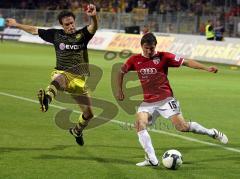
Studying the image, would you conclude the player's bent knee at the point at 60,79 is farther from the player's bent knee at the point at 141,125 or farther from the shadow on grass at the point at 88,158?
the player's bent knee at the point at 141,125

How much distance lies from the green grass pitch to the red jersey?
103 cm

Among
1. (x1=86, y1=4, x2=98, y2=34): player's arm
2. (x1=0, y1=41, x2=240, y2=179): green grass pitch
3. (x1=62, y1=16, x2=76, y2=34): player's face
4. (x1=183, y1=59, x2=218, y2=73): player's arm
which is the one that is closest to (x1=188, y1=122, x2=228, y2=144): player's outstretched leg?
(x1=0, y1=41, x2=240, y2=179): green grass pitch

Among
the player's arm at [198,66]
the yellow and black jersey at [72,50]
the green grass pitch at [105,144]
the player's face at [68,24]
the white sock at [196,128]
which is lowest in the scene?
the green grass pitch at [105,144]

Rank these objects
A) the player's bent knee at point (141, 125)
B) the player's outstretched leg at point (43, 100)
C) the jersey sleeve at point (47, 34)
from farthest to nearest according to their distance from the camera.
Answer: the jersey sleeve at point (47, 34) < the player's outstretched leg at point (43, 100) < the player's bent knee at point (141, 125)

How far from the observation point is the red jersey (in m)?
9.73

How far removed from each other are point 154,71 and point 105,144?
204 centimetres

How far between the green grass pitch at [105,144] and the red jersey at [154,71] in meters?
1.03

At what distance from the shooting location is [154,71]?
9.74 metres

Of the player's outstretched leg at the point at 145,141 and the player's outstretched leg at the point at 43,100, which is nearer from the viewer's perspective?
the player's outstretched leg at the point at 145,141

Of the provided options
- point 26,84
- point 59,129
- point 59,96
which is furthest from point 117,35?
point 59,129

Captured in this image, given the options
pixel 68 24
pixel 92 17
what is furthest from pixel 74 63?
pixel 92 17

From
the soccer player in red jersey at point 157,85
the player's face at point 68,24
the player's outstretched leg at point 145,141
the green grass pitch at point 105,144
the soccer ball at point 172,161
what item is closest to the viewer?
the green grass pitch at point 105,144

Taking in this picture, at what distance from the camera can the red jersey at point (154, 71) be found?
383 inches

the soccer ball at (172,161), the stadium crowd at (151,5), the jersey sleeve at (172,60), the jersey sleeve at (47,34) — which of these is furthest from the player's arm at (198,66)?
the stadium crowd at (151,5)
